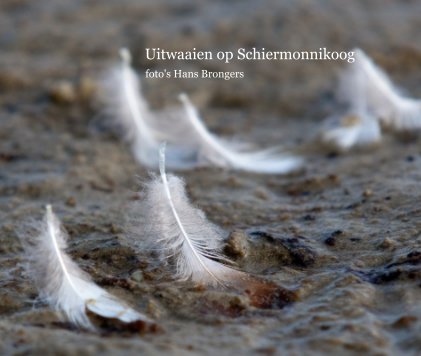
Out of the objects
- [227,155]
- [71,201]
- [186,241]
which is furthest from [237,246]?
[227,155]

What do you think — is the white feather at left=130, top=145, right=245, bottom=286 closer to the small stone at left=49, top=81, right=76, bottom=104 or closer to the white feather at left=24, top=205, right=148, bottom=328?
the white feather at left=24, top=205, right=148, bottom=328

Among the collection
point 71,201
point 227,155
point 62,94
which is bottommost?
point 71,201

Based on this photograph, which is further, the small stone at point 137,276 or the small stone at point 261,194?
the small stone at point 261,194

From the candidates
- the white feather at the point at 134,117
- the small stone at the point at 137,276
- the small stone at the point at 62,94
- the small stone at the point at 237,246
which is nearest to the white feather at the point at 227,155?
the white feather at the point at 134,117

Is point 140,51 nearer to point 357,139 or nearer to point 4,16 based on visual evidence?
point 4,16

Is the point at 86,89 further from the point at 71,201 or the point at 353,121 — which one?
the point at 353,121

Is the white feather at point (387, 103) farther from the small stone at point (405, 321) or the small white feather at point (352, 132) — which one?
the small stone at point (405, 321)
